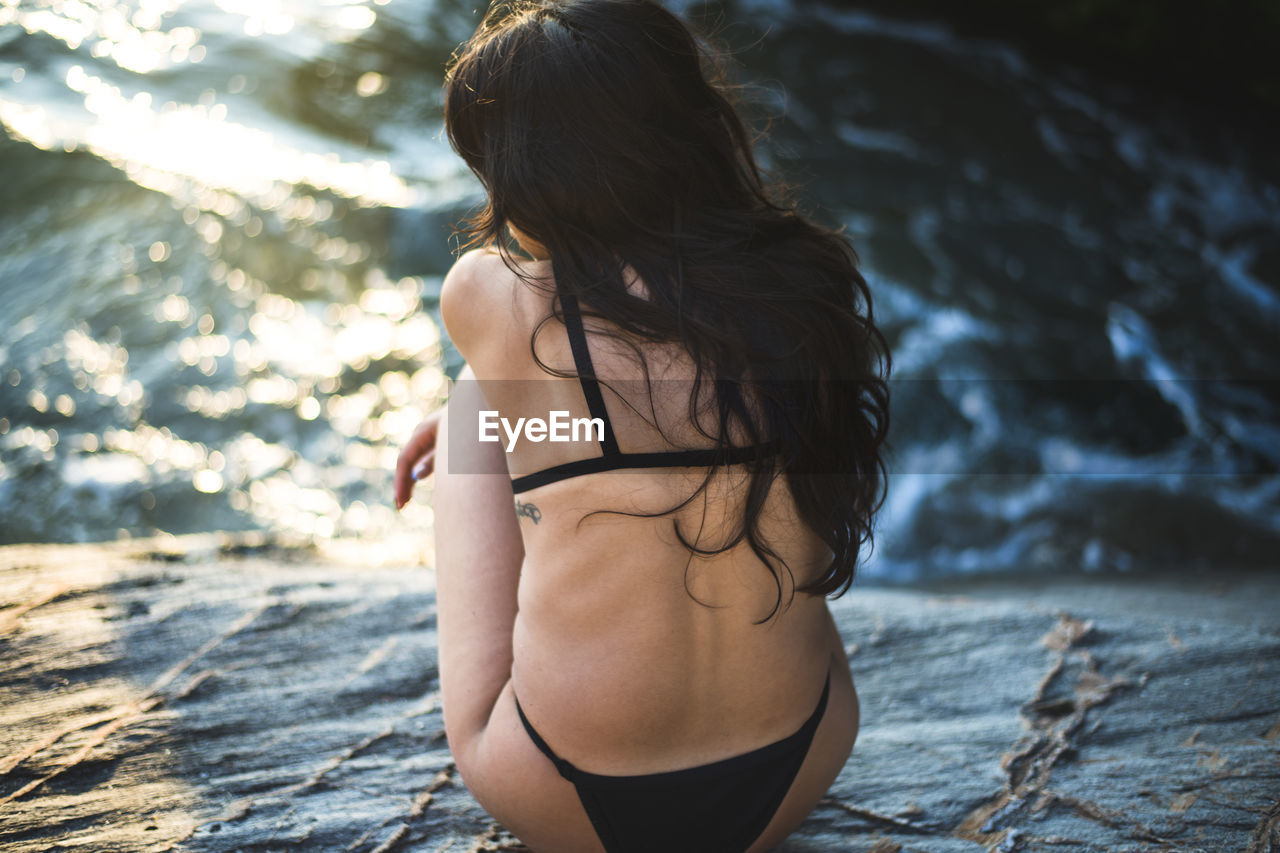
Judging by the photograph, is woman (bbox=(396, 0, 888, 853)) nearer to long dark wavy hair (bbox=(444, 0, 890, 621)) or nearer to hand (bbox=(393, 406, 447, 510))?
long dark wavy hair (bbox=(444, 0, 890, 621))

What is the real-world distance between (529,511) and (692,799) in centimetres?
48

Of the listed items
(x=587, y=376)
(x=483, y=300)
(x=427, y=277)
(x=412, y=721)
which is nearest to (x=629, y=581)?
(x=587, y=376)

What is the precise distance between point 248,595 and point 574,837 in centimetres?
145

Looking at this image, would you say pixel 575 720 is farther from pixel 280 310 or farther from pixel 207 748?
pixel 280 310

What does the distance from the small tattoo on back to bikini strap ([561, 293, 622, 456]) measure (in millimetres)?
151

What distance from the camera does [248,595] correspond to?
2.47 m

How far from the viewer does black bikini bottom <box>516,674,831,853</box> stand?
132cm

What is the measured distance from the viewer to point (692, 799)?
4.37 ft

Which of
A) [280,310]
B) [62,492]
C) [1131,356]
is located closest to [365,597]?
[62,492]

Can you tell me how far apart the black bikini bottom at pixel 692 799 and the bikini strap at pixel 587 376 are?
0.46 metres

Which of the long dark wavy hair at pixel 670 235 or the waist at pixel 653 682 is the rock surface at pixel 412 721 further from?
the long dark wavy hair at pixel 670 235

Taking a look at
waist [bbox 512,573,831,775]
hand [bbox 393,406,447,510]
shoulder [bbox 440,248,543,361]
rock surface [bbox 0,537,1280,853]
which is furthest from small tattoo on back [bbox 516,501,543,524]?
rock surface [bbox 0,537,1280,853]

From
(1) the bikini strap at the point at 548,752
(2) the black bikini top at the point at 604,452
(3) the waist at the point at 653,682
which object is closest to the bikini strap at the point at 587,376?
(2) the black bikini top at the point at 604,452

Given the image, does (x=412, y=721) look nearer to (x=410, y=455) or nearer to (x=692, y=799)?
(x=410, y=455)
